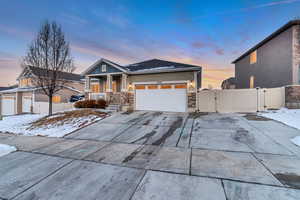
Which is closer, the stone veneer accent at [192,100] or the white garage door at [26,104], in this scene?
the stone veneer accent at [192,100]

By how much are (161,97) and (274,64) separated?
10.4m

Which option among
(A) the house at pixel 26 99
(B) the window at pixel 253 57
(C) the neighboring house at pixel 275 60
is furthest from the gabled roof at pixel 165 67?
(B) the window at pixel 253 57

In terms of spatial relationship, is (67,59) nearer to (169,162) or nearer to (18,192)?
(18,192)

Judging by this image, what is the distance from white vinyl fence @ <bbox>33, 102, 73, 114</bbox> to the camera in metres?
13.9

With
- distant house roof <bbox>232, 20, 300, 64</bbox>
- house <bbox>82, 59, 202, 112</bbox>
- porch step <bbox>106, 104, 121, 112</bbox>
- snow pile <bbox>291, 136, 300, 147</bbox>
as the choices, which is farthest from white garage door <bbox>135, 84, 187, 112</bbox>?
distant house roof <bbox>232, 20, 300, 64</bbox>

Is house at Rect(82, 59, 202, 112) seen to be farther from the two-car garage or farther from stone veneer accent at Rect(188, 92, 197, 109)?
the two-car garage

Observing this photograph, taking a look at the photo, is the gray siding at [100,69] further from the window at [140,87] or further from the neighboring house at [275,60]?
the neighboring house at [275,60]

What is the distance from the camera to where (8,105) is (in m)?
17.1

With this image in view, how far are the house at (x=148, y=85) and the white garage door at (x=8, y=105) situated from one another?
12.8 metres

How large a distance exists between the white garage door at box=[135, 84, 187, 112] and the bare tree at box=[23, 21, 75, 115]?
6714 millimetres

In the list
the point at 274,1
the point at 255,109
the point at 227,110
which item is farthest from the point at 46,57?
the point at 274,1

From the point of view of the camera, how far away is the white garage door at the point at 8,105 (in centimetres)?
1668

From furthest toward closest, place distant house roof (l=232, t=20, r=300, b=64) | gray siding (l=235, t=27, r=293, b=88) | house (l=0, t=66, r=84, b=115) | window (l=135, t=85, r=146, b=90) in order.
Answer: house (l=0, t=66, r=84, b=115)
window (l=135, t=85, r=146, b=90)
gray siding (l=235, t=27, r=293, b=88)
distant house roof (l=232, t=20, r=300, b=64)

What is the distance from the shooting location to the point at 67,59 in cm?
1067
